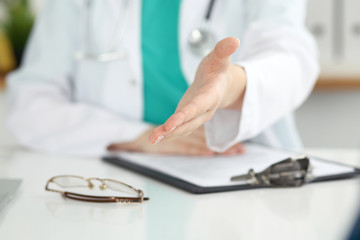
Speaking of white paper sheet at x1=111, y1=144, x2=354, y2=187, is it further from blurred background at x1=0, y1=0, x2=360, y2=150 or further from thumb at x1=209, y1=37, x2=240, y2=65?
blurred background at x1=0, y1=0, x2=360, y2=150

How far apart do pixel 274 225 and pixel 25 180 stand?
343mm

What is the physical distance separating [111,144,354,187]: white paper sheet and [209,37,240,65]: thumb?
146 mm

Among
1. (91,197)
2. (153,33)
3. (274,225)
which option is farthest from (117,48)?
(274,225)

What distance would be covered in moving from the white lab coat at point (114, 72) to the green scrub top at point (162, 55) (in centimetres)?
1

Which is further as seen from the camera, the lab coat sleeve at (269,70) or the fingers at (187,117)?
the lab coat sleeve at (269,70)

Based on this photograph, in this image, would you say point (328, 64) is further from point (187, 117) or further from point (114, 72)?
point (187, 117)

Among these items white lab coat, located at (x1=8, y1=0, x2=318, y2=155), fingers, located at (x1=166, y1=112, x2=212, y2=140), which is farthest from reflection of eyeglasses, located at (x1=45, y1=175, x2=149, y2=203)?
white lab coat, located at (x1=8, y1=0, x2=318, y2=155)

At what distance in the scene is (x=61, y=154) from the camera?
36.4 inches

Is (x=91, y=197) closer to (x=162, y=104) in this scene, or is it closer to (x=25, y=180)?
(x=25, y=180)

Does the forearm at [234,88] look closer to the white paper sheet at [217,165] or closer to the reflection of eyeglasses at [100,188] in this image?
the white paper sheet at [217,165]

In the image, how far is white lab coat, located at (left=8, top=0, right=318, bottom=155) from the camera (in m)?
0.87

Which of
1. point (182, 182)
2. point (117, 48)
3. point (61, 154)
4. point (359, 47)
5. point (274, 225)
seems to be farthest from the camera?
point (359, 47)

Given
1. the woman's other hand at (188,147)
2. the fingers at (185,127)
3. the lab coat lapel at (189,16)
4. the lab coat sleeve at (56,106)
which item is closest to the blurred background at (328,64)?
the lab coat sleeve at (56,106)

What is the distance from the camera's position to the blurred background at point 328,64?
192cm
